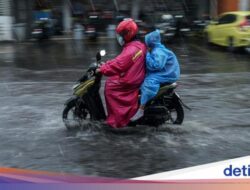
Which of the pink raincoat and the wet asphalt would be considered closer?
the wet asphalt

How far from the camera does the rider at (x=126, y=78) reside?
7.41m

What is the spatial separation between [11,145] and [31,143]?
0.28 m

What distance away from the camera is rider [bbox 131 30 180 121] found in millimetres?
7406

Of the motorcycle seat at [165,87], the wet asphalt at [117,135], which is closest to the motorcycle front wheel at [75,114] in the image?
the wet asphalt at [117,135]

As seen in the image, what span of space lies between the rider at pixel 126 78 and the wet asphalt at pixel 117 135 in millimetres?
331

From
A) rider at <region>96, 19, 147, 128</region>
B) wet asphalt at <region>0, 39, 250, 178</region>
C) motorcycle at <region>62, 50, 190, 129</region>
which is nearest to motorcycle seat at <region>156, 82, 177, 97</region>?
motorcycle at <region>62, 50, 190, 129</region>

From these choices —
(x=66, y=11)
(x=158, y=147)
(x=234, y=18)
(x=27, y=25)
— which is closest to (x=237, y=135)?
(x=158, y=147)

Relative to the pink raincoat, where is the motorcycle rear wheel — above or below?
below

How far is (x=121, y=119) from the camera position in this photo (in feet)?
24.7

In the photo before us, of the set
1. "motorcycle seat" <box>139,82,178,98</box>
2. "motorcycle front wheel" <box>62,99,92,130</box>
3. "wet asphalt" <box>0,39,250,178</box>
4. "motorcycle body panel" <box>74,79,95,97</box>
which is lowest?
"wet asphalt" <box>0,39,250,178</box>

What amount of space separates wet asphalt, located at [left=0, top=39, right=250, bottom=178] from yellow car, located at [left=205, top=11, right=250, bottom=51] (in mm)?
3715

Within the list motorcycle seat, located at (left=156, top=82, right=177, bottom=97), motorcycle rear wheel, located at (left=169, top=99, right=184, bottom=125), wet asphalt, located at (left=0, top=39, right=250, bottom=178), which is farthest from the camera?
motorcycle rear wheel, located at (left=169, top=99, right=184, bottom=125)

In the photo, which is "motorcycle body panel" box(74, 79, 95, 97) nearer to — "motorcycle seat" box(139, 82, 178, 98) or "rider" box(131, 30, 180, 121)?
"rider" box(131, 30, 180, 121)

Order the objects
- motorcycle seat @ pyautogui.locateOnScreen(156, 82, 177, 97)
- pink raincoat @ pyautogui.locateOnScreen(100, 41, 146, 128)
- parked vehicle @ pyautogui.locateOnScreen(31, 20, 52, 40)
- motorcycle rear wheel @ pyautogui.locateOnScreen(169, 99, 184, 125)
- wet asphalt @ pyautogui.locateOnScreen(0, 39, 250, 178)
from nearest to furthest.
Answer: wet asphalt @ pyautogui.locateOnScreen(0, 39, 250, 178) < pink raincoat @ pyautogui.locateOnScreen(100, 41, 146, 128) < motorcycle seat @ pyautogui.locateOnScreen(156, 82, 177, 97) < motorcycle rear wheel @ pyautogui.locateOnScreen(169, 99, 184, 125) < parked vehicle @ pyautogui.locateOnScreen(31, 20, 52, 40)
